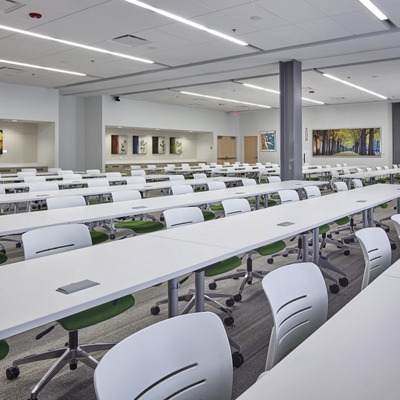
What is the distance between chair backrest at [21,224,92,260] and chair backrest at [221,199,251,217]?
1.66 meters

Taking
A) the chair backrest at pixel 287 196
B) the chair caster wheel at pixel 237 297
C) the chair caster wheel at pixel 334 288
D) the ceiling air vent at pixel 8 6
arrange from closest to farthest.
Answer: the chair caster wheel at pixel 237 297
the chair caster wheel at pixel 334 288
the chair backrest at pixel 287 196
the ceiling air vent at pixel 8 6

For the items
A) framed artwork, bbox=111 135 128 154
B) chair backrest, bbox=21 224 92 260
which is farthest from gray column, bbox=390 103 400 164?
chair backrest, bbox=21 224 92 260

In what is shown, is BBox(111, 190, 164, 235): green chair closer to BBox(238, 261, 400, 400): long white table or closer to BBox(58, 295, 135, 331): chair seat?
BBox(58, 295, 135, 331): chair seat

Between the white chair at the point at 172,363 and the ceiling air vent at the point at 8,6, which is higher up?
the ceiling air vent at the point at 8,6

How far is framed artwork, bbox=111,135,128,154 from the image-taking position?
1639 centimetres

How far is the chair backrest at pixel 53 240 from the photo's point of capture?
2795 mm

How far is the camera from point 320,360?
1.31 m

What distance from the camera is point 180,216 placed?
377 cm

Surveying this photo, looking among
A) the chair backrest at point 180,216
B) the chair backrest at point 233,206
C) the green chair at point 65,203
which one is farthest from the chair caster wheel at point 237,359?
the green chair at point 65,203

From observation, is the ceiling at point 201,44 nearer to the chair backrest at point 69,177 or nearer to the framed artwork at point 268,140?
the chair backrest at point 69,177

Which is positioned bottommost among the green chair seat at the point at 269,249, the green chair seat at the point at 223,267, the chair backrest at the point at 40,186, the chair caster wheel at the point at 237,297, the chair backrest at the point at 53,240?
the chair caster wheel at the point at 237,297

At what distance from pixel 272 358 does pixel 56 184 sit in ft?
20.7

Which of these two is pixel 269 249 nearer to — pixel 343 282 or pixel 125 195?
pixel 343 282

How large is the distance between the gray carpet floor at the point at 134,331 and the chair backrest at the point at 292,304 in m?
0.65
